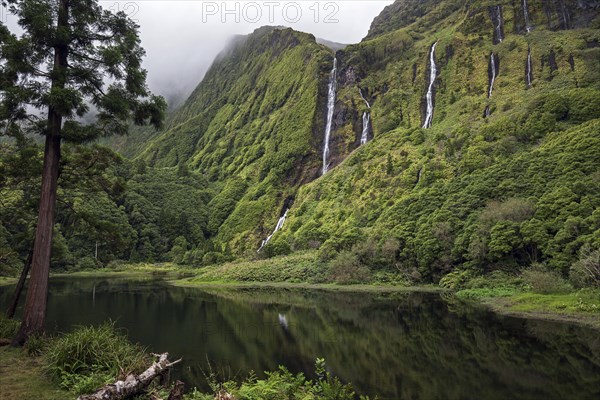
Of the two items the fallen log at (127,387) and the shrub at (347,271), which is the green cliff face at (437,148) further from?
Answer: the fallen log at (127,387)

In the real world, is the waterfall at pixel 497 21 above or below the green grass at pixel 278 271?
above

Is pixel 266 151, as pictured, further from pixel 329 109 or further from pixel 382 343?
pixel 382 343

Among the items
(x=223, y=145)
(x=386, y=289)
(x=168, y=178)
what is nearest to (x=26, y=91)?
(x=386, y=289)

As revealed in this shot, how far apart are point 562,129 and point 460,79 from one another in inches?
1984

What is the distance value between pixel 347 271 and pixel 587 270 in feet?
101

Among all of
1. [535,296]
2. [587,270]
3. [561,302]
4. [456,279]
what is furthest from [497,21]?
[561,302]

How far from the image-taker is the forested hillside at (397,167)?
4366 centimetres

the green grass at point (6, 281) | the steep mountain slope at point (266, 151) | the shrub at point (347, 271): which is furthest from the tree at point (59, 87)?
the steep mountain slope at point (266, 151)

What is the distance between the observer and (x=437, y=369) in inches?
723

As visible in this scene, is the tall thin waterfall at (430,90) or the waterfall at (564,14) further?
the tall thin waterfall at (430,90)

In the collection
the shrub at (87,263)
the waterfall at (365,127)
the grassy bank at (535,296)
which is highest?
the waterfall at (365,127)

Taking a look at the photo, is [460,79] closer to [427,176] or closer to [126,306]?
[427,176]

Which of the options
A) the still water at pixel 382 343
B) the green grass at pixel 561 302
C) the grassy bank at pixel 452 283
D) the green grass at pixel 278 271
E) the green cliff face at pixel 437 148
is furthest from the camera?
the green grass at pixel 278 271

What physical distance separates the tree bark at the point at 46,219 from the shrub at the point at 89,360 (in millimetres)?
2443
